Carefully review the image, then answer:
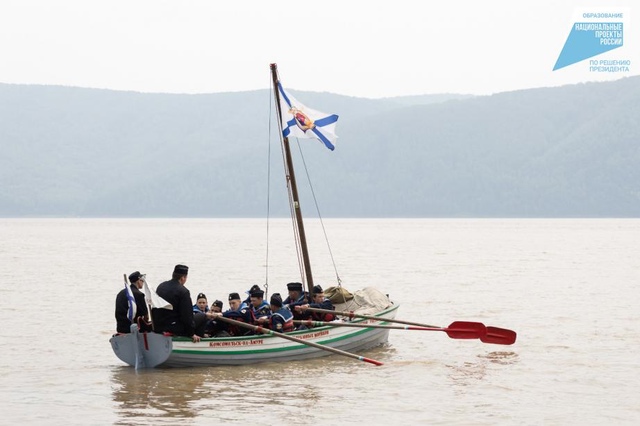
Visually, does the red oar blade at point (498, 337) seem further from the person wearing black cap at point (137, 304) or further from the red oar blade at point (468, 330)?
the person wearing black cap at point (137, 304)

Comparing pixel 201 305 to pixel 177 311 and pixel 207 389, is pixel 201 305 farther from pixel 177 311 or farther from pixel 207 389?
pixel 207 389

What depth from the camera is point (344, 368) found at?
24.1m

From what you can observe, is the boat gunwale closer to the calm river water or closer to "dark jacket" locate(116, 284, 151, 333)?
the calm river water

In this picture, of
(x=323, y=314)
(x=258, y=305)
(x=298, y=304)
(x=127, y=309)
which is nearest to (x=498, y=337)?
(x=323, y=314)

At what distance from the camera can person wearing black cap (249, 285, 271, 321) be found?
2330 cm

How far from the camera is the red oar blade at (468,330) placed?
84.4 feet

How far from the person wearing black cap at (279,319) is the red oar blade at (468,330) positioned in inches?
188

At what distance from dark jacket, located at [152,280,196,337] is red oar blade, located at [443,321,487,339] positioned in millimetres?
7794

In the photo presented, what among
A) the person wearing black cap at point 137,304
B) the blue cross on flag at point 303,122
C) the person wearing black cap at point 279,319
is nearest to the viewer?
the person wearing black cap at point 137,304

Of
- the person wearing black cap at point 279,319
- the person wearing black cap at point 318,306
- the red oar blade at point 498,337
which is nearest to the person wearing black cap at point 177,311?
the person wearing black cap at point 279,319

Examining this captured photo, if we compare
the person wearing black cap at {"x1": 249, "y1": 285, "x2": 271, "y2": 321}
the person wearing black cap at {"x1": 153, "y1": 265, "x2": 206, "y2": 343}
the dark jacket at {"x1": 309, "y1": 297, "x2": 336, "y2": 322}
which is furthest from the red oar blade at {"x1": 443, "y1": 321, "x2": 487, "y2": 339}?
the person wearing black cap at {"x1": 153, "y1": 265, "x2": 206, "y2": 343}

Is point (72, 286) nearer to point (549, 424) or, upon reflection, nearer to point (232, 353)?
point (232, 353)

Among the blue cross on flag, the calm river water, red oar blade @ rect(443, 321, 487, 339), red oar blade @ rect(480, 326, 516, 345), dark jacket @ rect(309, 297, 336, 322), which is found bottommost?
the calm river water

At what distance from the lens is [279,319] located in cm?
2314
